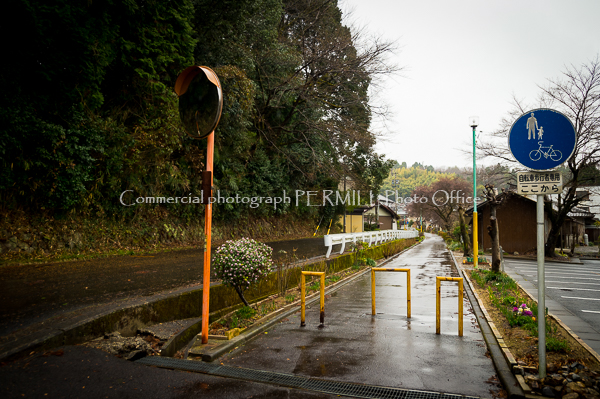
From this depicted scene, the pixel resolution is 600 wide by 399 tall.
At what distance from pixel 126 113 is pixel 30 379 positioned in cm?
1112

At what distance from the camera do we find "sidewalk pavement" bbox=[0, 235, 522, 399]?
3.55 m

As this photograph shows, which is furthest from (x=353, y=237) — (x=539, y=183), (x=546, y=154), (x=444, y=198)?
(x=444, y=198)

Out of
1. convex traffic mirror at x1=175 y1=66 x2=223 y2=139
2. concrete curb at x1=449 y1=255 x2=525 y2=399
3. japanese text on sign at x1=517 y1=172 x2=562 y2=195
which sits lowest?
concrete curb at x1=449 y1=255 x2=525 y2=399

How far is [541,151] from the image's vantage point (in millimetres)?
4258

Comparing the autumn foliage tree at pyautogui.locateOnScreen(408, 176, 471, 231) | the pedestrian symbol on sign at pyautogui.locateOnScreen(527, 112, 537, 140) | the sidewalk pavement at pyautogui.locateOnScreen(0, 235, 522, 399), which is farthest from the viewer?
the autumn foliage tree at pyautogui.locateOnScreen(408, 176, 471, 231)

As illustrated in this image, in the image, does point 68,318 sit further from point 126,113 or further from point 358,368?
point 126,113

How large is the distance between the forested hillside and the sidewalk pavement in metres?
7.86

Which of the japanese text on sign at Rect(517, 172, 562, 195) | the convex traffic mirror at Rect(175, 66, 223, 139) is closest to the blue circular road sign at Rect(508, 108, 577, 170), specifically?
the japanese text on sign at Rect(517, 172, 562, 195)

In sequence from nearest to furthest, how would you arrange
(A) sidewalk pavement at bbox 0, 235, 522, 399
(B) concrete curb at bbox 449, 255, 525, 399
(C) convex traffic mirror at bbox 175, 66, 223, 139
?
(A) sidewalk pavement at bbox 0, 235, 522, 399 → (B) concrete curb at bbox 449, 255, 525, 399 → (C) convex traffic mirror at bbox 175, 66, 223, 139

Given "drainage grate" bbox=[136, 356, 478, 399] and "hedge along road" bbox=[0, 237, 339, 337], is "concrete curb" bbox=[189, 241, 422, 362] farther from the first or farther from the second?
"hedge along road" bbox=[0, 237, 339, 337]

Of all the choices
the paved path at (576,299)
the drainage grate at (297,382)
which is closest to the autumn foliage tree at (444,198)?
the paved path at (576,299)

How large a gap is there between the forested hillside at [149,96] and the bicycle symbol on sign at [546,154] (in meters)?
A: 11.2

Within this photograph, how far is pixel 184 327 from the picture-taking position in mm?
5852

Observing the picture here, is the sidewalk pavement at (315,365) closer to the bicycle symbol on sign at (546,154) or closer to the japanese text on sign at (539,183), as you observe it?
the japanese text on sign at (539,183)
